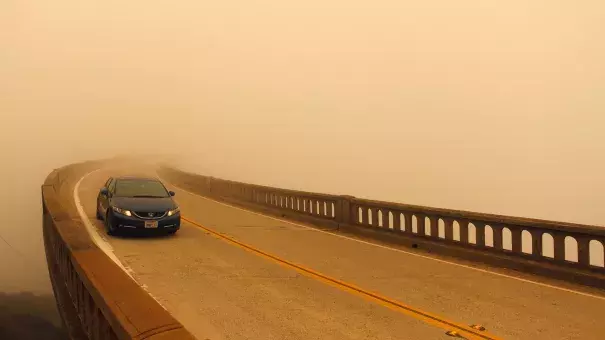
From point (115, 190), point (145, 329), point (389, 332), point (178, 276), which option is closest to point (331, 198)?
point (115, 190)

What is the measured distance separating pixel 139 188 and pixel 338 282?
8.64 metres

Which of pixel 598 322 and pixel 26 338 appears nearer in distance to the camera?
pixel 598 322

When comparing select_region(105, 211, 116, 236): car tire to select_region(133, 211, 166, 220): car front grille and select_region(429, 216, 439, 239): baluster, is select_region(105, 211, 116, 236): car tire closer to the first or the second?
select_region(133, 211, 166, 220): car front grille

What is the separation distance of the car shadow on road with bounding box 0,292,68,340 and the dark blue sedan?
3.15 metres

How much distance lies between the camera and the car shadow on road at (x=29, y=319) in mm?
16094

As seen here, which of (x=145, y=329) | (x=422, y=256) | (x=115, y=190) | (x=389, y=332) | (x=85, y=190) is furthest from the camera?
(x=85, y=190)

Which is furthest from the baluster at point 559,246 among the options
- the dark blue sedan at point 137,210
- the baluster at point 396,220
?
the dark blue sedan at point 137,210

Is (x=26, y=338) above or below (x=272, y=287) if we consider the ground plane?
below

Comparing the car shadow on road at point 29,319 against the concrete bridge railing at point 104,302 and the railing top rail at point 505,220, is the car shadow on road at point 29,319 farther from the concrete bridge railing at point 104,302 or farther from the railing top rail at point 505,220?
the railing top rail at point 505,220

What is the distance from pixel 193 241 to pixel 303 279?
211 inches

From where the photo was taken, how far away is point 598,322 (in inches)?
277

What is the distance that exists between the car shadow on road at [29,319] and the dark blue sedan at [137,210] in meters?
3.15

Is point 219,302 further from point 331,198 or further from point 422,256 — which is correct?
point 331,198

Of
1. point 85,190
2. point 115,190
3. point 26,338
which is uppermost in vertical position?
point 115,190
